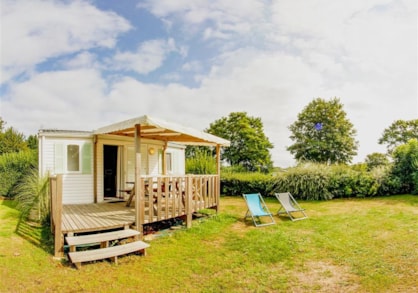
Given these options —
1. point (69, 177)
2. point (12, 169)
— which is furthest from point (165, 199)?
point (12, 169)

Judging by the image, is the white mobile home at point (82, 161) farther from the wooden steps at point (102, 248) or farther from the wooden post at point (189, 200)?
the wooden steps at point (102, 248)

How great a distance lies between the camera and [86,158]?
9.38 metres

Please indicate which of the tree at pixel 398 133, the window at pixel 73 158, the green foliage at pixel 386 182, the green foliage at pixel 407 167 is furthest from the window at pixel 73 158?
the tree at pixel 398 133

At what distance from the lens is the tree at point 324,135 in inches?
1002

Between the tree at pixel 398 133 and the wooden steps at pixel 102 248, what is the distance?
30.2 metres

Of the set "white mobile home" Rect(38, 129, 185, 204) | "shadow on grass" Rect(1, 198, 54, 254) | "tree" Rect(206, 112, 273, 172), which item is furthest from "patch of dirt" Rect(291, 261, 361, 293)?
"tree" Rect(206, 112, 273, 172)

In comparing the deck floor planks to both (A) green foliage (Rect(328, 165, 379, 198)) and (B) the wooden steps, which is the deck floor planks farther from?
(A) green foliage (Rect(328, 165, 379, 198))

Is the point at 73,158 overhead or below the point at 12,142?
below

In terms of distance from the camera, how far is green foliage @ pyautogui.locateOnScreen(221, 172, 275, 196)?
1291 cm

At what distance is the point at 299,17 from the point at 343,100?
21.8 meters

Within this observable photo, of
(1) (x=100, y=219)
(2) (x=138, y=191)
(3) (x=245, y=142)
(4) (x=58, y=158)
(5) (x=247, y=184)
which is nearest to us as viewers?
(2) (x=138, y=191)

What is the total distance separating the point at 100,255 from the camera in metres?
4.54

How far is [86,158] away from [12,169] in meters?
5.88

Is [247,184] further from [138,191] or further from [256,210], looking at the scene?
[138,191]
